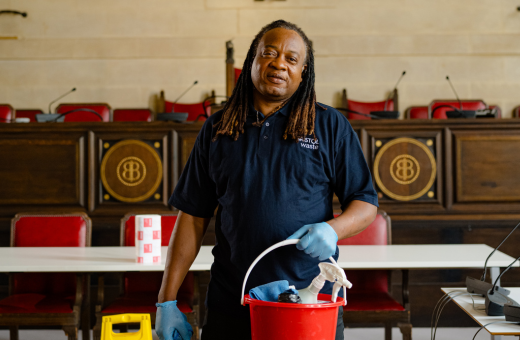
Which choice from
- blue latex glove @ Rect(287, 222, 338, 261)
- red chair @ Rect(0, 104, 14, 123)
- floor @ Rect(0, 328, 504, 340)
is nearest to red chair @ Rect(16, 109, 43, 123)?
red chair @ Rect(0, 104, 14, 123)

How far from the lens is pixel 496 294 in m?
1.54

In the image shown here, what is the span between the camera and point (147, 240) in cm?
214

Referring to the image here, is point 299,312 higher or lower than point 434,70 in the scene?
lower

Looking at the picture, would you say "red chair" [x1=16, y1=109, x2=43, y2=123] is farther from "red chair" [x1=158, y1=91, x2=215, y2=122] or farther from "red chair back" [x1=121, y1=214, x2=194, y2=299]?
"red chair back" [x1=121, y1=214, x2=194, y2=299]

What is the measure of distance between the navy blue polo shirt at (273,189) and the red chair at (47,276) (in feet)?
4.82

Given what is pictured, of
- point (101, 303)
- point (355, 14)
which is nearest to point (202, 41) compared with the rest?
point (355, 14)

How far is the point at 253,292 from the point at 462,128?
2996mm

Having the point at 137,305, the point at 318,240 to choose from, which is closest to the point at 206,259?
the point at 137,305

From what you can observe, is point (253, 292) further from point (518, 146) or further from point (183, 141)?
point (518, 146)

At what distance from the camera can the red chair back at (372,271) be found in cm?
256

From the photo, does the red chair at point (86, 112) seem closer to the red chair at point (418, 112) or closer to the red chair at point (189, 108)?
the red chair at point (189, 108)

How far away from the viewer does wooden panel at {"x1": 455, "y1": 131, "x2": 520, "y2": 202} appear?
11.2 ft

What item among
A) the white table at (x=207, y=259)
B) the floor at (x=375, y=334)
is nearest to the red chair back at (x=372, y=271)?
the white table at (x=207, y=259)

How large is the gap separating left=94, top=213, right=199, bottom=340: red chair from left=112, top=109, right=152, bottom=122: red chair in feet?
9.28
